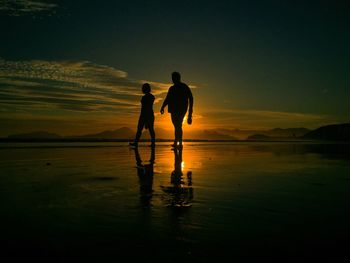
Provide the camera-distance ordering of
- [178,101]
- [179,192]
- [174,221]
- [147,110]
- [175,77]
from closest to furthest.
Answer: [174,221], [179,192], [178,101], [175,77], [147,110]

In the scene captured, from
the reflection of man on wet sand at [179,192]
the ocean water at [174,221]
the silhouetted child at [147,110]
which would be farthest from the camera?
the silhouetted child at [147,110]

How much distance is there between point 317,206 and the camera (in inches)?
138

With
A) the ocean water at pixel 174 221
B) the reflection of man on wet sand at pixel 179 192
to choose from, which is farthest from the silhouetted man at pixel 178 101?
the ocean water at pixel 174 221

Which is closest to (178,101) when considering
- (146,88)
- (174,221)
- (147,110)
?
(147,110)

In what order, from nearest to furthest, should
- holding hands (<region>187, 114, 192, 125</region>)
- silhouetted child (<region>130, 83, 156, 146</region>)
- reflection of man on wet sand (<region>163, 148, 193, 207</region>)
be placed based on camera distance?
reflection of man on wet sand (<region>163, 148, 193, 207</region>), holding hands (<region>187, 114, 192, 125</region>), silhouetted child (<region>130, 83, 156, 146</region>)

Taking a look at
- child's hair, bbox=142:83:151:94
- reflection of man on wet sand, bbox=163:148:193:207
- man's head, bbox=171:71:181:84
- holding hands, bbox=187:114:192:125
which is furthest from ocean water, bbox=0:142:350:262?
child's hair, bbox=142:83:151:94

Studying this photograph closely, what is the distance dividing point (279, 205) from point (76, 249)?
88.0 inches

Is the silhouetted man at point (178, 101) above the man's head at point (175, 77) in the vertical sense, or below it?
below

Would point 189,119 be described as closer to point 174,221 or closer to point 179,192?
point 179,192

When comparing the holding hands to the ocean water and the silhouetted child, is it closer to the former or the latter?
the silhouetted child

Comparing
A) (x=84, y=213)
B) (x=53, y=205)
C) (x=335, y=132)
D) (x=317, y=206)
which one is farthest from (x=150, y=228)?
(x=335, y=132)

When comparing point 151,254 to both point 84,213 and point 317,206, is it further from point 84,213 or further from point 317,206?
point 317,206

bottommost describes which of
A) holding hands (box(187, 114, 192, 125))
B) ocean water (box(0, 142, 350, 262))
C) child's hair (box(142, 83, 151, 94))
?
ocean water (box(0, 142, 350, 262))

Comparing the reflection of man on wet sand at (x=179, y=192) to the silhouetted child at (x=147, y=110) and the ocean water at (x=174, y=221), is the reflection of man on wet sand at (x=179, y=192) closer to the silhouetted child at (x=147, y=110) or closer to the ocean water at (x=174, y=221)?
the ocean water at (x=174, y=221)
